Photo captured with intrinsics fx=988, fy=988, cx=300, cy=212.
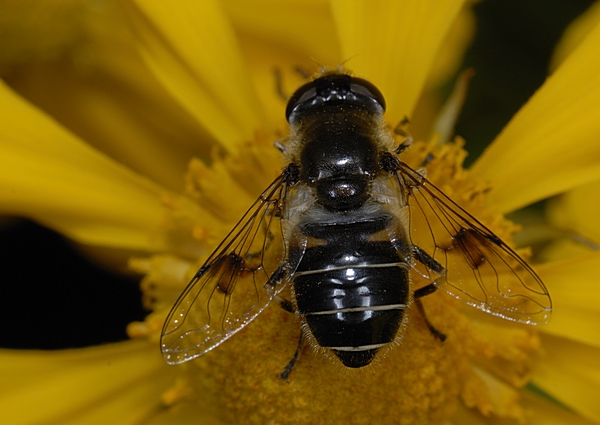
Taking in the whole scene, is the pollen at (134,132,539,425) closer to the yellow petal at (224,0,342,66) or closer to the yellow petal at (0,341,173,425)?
the yellow petal at (0,341,173,425)

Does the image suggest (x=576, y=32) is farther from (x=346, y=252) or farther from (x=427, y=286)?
(x=346, y=252)

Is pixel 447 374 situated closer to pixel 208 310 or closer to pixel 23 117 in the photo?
pixel 208 310

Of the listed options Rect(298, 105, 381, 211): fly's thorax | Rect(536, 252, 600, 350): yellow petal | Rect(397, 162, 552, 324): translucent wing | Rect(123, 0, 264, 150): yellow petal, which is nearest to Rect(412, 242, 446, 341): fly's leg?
Rect(397, 162, 552, 324): translucent wing

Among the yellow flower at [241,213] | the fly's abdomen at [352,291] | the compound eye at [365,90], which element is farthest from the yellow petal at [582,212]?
the fly's abdomen at [352,291]

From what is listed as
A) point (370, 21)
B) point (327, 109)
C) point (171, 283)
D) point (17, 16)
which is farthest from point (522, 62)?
point (17, 16)

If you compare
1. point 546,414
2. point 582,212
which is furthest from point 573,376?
point 582,212

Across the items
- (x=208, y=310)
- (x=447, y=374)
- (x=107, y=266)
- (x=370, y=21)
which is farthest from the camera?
(x=107, y=266)
